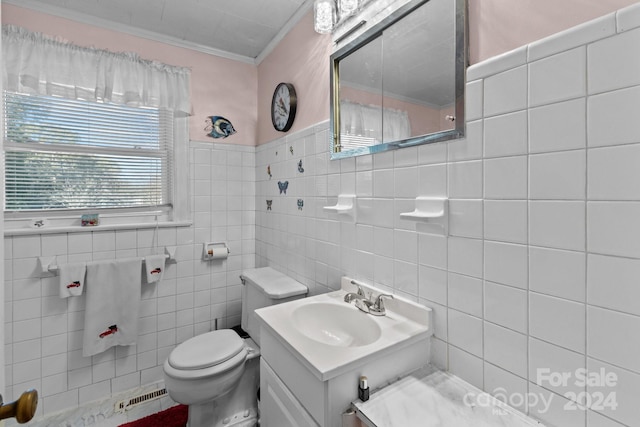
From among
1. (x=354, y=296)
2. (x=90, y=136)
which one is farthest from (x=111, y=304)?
(x=354, y=296)

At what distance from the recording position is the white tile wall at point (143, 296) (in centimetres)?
173

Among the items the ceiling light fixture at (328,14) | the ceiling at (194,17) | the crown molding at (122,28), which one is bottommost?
the ceiling light fixture at (328,14)

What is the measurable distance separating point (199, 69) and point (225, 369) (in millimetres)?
2053

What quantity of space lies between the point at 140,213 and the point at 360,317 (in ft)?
5.62

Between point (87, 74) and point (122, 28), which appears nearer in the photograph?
point (87, 74)

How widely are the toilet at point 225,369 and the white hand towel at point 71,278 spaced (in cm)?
73

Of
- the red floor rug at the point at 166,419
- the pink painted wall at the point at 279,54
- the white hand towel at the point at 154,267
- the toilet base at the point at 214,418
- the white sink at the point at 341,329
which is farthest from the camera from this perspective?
the white hand towel at the point at 154,267

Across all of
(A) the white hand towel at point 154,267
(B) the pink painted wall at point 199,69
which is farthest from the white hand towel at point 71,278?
(B) the pink painted wall at point 199,69

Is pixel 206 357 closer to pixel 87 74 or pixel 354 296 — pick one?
pixel 354 296

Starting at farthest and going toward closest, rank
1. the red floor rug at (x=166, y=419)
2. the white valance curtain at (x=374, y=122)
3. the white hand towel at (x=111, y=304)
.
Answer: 1. the white hand towel at (x=111, y=304)
2. the red floor rug at (x=166, y=419)
3. the white valance curtain at (x=374, y=122)

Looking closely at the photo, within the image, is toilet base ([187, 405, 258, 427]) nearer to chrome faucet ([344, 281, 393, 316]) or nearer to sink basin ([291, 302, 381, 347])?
sink basin ([291, 302, 381, 347])

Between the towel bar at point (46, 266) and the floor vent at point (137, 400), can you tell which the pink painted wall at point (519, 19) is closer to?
the towel bar at point (46, 266)

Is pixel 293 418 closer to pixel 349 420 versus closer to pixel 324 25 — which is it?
pixel 349 420

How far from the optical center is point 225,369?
1.54 meters
